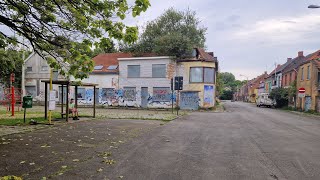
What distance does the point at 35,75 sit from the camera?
1599 inches

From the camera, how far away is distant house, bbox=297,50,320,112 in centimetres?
3444

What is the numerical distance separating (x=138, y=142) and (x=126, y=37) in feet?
13.0

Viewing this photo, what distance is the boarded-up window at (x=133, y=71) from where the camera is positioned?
36.5 m

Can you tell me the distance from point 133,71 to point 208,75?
9086 mm

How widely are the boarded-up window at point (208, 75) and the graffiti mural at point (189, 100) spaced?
2044 millimetres

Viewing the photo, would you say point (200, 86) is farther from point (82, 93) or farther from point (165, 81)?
point (82, 93)

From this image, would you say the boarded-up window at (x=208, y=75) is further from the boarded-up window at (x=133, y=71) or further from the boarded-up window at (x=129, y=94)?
the boarded-up window at (x=129, y=94)

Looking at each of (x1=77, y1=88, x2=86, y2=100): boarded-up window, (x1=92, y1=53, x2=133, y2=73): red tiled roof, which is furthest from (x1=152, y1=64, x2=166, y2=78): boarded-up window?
(x1=77, y1=88, x2=86, y2=100): boarded-up window

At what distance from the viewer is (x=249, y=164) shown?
295 inches

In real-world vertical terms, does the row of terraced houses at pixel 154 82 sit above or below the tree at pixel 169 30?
below

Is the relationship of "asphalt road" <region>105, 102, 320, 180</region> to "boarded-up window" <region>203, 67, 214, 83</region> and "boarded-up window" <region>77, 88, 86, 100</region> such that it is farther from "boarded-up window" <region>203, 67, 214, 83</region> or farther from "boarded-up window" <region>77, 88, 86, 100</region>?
"boarded-up window" <region>77, 88, 86, 100</region>

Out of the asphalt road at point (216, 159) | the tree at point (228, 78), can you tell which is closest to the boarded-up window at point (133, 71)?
the asphalt road at point (216, 159)

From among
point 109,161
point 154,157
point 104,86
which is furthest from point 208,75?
point 109,161

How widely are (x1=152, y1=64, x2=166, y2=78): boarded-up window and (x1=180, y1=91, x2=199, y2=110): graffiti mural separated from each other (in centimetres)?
321
